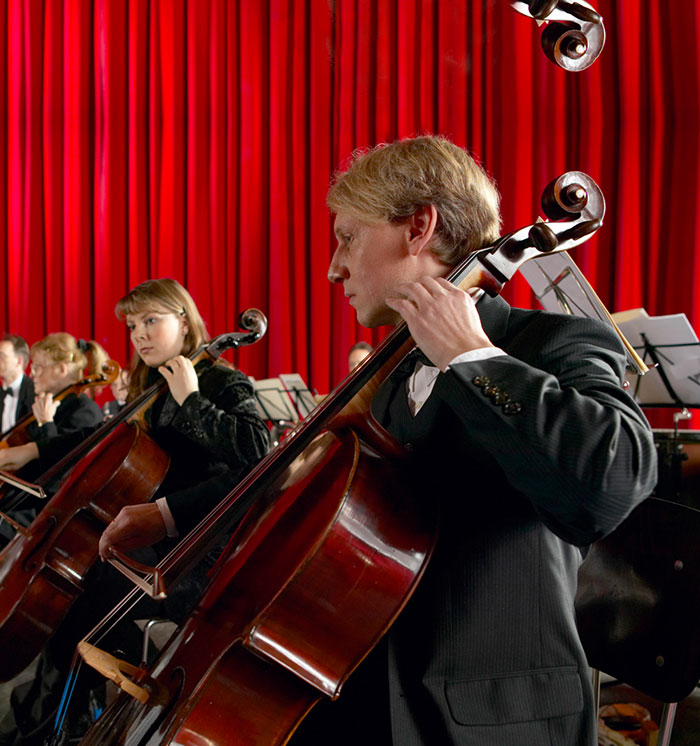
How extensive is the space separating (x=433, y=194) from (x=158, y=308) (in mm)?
1465

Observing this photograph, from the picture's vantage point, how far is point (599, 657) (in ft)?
4.69

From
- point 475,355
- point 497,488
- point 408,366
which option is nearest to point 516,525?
point 497,488

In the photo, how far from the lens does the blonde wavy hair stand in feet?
4.27

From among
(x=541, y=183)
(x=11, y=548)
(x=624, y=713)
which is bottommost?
(x=624, y=713)

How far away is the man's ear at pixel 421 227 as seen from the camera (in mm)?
1285

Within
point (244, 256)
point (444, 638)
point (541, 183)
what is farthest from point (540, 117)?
point (444, 638)

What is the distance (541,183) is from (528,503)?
4.99m

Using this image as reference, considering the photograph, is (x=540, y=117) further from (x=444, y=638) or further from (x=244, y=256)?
(x=444, y=638)

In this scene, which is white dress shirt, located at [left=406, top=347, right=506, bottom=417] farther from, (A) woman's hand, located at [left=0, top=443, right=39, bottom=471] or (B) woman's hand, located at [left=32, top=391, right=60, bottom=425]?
(B) woman's hand, located at [left=32, top=391, right=60, bottom=425]

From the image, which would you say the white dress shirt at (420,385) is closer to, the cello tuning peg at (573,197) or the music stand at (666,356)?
the cello tuning peg at (573,197)

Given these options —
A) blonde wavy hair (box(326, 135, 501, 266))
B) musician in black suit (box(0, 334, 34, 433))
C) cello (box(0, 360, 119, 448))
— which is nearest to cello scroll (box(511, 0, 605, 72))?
blonde wavy hair (box(326, 135, 501, 266))

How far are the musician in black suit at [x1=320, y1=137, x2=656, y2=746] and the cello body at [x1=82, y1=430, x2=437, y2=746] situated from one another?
0.30 feet

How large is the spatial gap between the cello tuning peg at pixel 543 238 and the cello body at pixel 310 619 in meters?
0.39

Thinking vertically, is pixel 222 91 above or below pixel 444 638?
above
